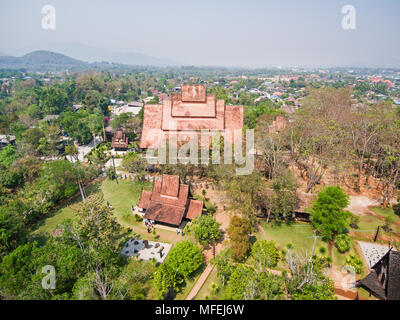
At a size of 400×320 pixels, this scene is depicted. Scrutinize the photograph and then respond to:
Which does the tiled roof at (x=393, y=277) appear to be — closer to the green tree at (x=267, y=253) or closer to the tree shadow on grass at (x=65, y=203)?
the green tree at (x=267, y=253)

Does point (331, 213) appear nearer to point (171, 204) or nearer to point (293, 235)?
point (293, 235)

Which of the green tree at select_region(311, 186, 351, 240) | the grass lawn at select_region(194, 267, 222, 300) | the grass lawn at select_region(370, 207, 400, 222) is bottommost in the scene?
the grass lawn at select_region(194, 267, 222, 300)

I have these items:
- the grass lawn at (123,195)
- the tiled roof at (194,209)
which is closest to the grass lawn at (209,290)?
the tiled roof at (194,209)

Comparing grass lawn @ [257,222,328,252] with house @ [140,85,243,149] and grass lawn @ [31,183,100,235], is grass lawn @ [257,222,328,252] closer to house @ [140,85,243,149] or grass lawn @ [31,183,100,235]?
house @ [140,85,243,149]

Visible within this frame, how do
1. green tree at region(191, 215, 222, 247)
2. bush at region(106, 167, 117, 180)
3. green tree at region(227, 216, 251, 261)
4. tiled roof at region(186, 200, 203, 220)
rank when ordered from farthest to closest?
bush at region(106, 167, 117, 180), tiled roof at region(186, 200, 203, 220), green tree at region(191, 215, 222, 247), green tree at region(227, 216, 251, 261)

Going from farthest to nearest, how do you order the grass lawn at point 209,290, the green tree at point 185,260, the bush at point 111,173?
the bush at point 111,173, the green tree at point 185,260, the grass lawn at point 209,290

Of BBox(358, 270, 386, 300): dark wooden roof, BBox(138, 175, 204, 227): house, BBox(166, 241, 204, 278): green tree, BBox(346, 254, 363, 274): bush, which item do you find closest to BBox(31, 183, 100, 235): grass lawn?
BBox(138, 175, 204, 227): house
